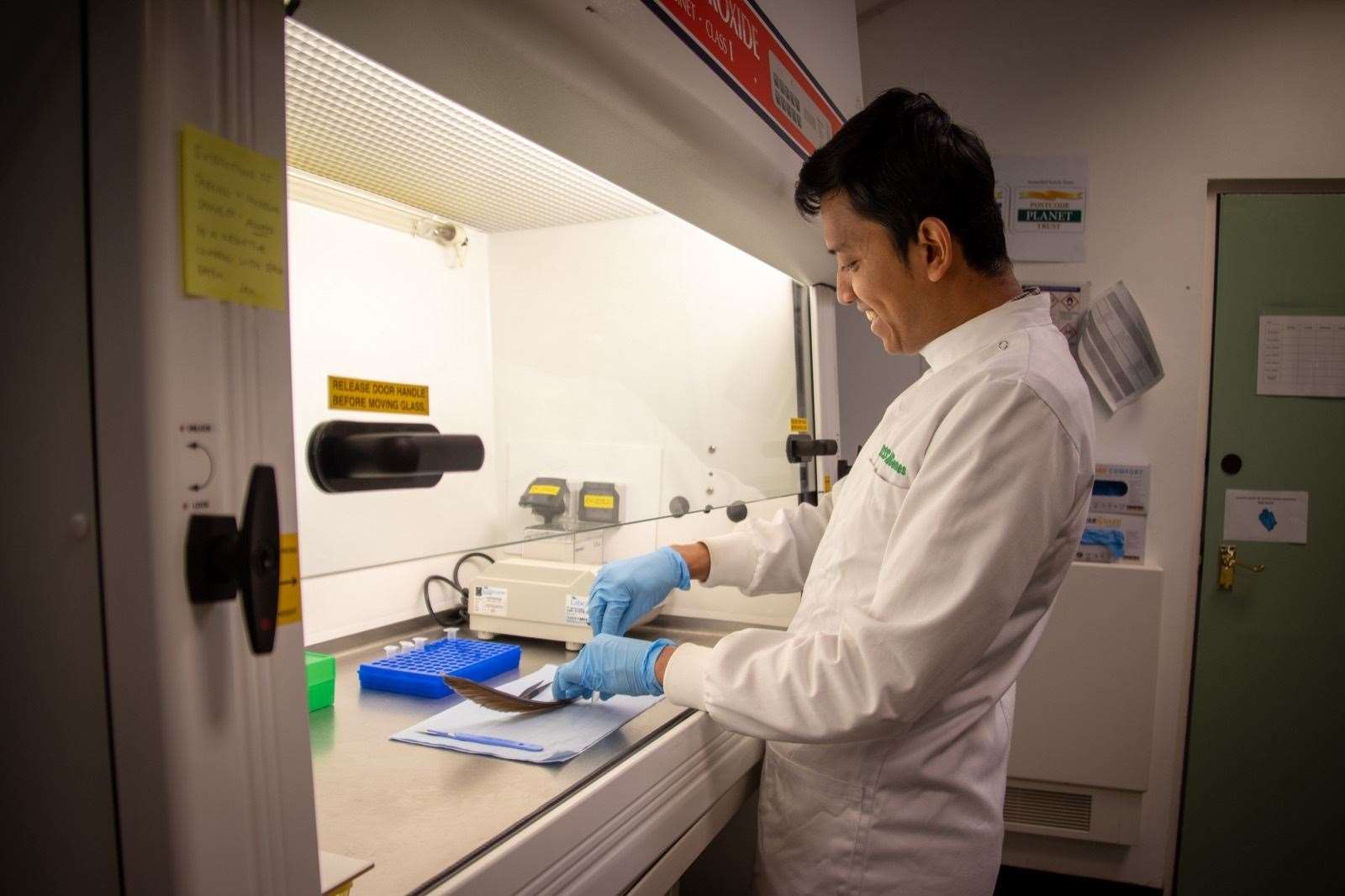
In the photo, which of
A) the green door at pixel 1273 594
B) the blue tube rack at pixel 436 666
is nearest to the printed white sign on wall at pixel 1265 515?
the green door at pixel 1273 594

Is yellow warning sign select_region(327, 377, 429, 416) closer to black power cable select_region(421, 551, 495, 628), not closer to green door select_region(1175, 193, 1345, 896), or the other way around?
black power cable select_region(421, 551, 495, 628)

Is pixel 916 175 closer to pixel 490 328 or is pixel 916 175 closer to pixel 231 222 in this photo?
pixel 490 328

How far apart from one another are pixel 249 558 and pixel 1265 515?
8.57 ft

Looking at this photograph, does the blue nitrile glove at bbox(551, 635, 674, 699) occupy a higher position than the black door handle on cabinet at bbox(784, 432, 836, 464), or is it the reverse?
the black door handle on cabinet at bbox(784, 432, 836, 464)

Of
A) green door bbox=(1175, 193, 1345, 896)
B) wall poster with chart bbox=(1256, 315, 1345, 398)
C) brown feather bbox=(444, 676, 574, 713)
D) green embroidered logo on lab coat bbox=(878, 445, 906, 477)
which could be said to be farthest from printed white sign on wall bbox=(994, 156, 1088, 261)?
brown feather bbox=(444, 676, 574, 713)

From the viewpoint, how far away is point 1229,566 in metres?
2.18

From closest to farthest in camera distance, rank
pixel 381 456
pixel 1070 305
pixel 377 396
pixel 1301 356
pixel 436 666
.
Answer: pixel 381 456 → pixel 377 396 → pixel 436 666 → pixel 1301 356 → pixel 1070 305

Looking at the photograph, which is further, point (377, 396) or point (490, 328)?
point (490, 328)

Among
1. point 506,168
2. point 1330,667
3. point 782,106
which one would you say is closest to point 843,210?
point 782,106

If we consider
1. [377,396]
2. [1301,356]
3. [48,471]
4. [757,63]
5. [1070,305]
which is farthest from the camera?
[1070,305]

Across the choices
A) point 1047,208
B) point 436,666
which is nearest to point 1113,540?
point 1047,208

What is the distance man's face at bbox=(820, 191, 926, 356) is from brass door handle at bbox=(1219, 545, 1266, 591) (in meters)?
1.69

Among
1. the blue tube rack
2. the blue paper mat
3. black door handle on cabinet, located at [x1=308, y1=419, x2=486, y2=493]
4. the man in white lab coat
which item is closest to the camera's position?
black door handle on cabinet, located at [x1=308, y1=419, x2=486, y2=493]

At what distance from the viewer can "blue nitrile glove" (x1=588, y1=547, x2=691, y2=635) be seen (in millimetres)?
1271
